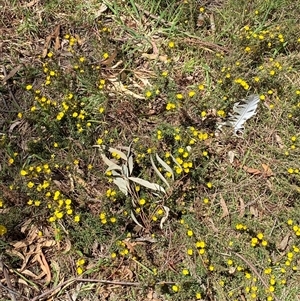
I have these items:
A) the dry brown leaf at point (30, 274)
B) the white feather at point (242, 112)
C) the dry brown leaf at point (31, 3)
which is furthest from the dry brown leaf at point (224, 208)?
the dry brown leaf at point (31, 3)

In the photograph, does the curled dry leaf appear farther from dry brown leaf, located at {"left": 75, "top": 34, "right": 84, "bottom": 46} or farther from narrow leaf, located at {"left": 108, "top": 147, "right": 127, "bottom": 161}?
dry brown leaf, located at {"left": 75, "top": 34, "right": 84, "bottom": 46}

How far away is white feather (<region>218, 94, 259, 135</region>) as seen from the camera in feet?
13.0

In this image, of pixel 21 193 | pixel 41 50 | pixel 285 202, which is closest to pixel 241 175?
pixel 285 202

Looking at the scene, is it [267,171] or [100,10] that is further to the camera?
[100,10]

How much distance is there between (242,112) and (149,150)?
92 centimetres

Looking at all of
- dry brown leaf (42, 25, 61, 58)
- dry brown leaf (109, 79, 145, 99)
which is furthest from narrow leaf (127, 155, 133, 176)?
dry brown leaf (42, 25, 61, 58)

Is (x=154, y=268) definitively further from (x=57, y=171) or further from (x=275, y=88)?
(x=275, y=88)

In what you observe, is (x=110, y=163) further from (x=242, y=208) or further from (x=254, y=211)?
(x=254, y=211)

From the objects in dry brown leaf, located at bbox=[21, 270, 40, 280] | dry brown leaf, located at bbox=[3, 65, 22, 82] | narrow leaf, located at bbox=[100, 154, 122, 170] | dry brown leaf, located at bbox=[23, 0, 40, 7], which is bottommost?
dry brown leaf, located at bbox=[21, 270, 40, 280]

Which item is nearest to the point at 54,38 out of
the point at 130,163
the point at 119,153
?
the point at 119,153

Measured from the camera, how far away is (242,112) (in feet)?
13.1

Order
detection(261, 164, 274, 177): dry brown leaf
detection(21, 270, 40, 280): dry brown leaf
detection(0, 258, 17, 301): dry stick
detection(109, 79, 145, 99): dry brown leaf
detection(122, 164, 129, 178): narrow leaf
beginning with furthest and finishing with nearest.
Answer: detection(109, 79, 145, 99): dry brown leaf, detection(261, 164, 274, 177): dry brown leaf, detection(122, 164, 129, 178): narrow leaf, detection(21, 270, 40, 280): dry brown leaf, detection(0, 258, 17, 301): dry stick

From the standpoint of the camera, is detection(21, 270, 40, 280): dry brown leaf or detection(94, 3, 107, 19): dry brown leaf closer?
detection(21, 270, 40, 280): dry brown leaf

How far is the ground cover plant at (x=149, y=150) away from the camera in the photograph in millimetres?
3576
